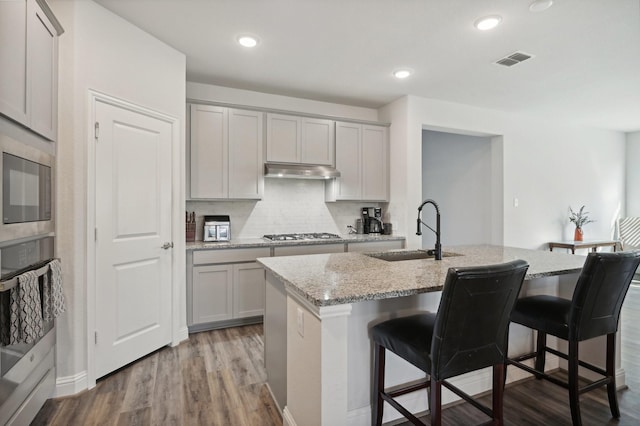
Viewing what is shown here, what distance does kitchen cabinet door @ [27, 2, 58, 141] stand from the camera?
1.81m

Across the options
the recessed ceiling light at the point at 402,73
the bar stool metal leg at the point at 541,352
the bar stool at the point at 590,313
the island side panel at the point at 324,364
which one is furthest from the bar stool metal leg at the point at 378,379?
the recessed ceiling light at the point at 402,73

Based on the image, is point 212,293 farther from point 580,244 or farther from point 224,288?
point 580,244

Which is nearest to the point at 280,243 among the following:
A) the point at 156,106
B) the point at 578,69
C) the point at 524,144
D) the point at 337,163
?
the point at 337,163

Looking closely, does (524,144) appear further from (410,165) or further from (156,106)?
(156,106)

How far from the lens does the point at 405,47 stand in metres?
3.04

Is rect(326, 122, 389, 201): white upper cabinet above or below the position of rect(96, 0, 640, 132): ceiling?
below

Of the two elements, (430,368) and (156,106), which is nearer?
(430,368)

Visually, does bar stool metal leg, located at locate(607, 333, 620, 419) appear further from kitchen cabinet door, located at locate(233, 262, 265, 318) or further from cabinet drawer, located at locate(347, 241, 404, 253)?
kitchen cabinet door, located at locate(233, 262, 265, 318)

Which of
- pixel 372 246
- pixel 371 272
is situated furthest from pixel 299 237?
pixel 371 272

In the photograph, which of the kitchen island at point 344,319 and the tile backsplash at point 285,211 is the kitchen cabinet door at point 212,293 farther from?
the kitchen island at point 344,319

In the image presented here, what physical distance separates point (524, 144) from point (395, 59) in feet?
10.1

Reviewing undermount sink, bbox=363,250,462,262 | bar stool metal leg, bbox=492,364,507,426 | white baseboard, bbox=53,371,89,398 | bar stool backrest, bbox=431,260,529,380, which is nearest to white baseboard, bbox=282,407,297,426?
bar stool backrest, bbox=431,260,529,380

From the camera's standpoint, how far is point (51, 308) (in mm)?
1882

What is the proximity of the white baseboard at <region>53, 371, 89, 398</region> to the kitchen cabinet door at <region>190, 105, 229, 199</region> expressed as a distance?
1.85 meters
